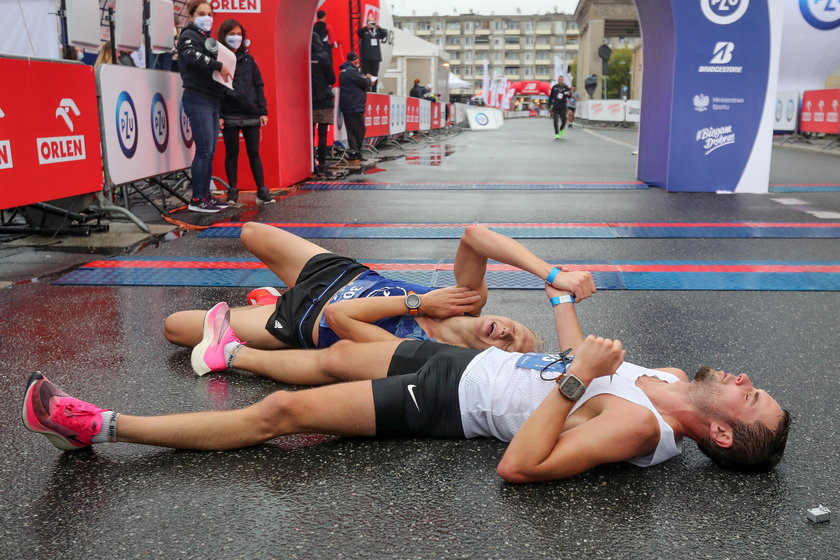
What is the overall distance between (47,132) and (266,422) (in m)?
4.41

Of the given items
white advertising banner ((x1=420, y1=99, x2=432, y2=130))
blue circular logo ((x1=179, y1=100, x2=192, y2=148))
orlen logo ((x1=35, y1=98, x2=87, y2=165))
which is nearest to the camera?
orlen logo ((x1=35, y1=98, x2=87, y2=165))

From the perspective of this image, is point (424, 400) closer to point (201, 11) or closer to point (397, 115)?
point (201, 11)

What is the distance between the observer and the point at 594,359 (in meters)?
2.46

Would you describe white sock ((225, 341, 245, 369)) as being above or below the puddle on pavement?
below

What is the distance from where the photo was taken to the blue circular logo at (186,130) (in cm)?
867

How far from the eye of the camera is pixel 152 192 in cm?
1034

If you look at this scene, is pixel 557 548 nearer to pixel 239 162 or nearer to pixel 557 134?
pixel 239 162

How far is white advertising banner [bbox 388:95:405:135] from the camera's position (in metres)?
20.3

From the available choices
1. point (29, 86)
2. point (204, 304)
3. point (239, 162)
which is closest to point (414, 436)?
point (204, 304)

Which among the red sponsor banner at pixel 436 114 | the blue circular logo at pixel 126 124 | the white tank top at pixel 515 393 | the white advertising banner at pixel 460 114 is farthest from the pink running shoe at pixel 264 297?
the white advertising banner at pixel 460 114

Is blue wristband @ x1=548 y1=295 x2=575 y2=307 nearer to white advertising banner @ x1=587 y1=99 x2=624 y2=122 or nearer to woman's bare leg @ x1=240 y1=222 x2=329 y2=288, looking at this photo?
woman's bare leg @ x1=240 y1=222 x2=329 y2=288

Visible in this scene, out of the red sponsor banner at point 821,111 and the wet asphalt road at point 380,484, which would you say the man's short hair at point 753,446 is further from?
the red sponsor banner at point 821,111

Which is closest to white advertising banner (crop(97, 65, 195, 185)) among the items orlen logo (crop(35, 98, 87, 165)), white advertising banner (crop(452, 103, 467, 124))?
orlen logo (crop(35, 98, 87, 165))

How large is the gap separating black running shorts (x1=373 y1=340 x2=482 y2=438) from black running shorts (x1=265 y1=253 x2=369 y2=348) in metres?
0.80
